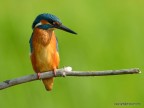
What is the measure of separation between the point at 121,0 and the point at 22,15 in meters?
1.30

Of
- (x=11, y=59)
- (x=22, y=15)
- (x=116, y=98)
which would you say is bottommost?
(x=116, y=98)

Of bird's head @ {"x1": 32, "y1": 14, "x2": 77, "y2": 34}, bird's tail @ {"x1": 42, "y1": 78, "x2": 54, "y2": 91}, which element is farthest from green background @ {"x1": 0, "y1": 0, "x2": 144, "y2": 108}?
bird's head @ {"x1": 32, "y1": 14, "x2": 77, "y2": 34}

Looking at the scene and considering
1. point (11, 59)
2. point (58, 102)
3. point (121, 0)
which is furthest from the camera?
point (121, 0)

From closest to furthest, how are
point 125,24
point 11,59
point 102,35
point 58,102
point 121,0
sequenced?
point 58,102, point 11,59, point 102,35, point 125,24, point 121,0

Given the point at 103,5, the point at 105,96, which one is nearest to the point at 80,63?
the point at 105,96

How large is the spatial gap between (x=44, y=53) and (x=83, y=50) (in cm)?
240

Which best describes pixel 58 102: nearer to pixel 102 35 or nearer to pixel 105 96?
pixel 105 96

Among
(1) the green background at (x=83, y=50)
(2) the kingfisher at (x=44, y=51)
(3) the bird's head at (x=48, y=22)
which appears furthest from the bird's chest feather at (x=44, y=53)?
(1) the green background at (x=83, y=50)

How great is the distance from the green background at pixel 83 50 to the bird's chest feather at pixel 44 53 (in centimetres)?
159

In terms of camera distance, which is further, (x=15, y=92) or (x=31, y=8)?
(x=31, y=8)

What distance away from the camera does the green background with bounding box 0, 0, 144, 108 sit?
4918 millimetres

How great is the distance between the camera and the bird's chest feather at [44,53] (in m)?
3.10

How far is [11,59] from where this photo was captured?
5266 mm

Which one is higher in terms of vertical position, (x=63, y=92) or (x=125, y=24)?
(x=125, y=24)
